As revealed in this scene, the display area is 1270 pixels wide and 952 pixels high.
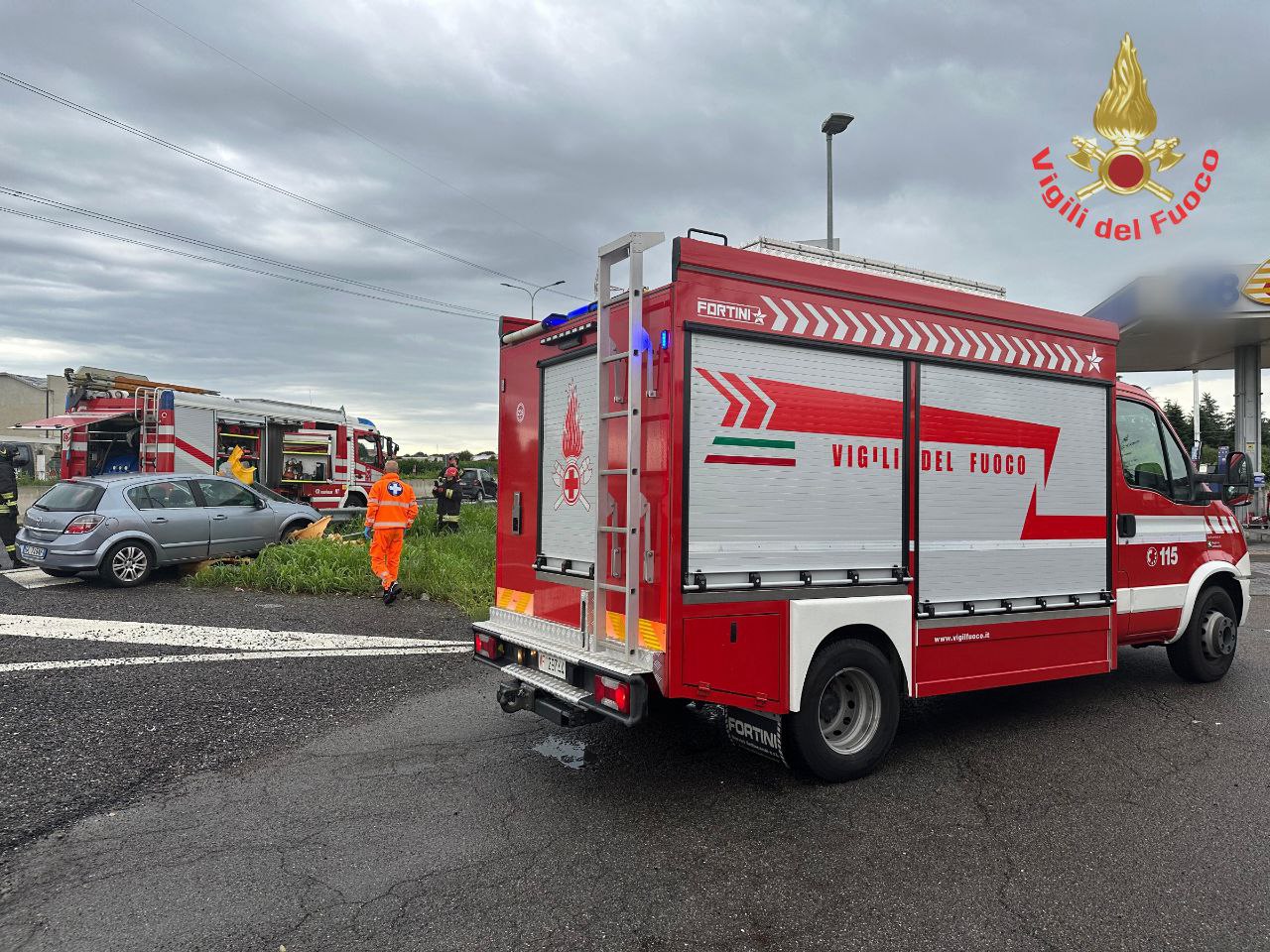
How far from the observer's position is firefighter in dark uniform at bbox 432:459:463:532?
51.6 feet

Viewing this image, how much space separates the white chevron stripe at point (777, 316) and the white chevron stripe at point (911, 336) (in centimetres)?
85

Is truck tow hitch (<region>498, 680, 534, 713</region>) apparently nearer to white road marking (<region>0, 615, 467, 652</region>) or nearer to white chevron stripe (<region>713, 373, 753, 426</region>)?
white chevron stripe (<region>713, 373, 753, 426</region>)

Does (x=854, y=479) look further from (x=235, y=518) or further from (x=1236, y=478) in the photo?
(x=235, y=518)

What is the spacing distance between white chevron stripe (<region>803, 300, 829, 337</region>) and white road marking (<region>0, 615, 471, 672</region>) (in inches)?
192

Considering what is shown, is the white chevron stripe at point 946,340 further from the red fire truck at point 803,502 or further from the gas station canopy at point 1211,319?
the gas station canopy at point 1211,319

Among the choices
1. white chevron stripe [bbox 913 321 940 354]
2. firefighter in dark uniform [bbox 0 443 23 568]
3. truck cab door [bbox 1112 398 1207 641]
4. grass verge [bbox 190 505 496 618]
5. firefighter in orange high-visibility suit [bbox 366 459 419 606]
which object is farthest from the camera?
firefighter in dark uniform [bbox 0 443 23 568]

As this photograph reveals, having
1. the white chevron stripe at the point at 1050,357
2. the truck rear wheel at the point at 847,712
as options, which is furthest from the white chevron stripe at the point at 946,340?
the truck rear wheel at the point at 847,712

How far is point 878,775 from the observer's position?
4.67 meters

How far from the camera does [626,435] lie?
13.9 ft

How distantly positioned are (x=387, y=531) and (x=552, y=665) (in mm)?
6283

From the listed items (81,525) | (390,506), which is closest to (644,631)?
(390,506)

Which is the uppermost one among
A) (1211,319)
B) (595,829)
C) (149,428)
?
(1211,319)

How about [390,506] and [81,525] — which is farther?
[81,525]

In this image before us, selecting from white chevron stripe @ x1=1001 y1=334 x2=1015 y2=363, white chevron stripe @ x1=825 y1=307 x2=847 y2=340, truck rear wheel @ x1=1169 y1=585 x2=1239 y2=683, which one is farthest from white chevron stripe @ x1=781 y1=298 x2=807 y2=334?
truck rear wheel @ x1=1169 y1=585 x2=1239 y2=683
